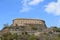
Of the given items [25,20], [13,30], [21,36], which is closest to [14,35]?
[21,36]

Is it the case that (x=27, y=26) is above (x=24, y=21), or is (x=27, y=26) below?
below

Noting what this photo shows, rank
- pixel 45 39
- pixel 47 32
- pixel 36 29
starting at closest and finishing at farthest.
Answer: pixel 45 39 → pixel 47 32 → pixel 36 29

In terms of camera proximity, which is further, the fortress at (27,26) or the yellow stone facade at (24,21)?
the yellow stone facade at (24,21)

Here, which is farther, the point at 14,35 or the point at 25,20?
the point at 25,20

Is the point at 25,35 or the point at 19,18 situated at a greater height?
the point at 19,18

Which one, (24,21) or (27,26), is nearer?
(27,26)

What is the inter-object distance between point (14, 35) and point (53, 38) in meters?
8.84

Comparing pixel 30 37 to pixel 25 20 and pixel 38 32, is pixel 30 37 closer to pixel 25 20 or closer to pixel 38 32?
pixel 38 32

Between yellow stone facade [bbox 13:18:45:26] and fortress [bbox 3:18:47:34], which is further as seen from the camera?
yellow stone facade [bbox 13:18:45:26]

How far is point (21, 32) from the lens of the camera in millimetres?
59281

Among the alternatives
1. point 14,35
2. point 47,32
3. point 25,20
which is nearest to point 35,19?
point 25,20

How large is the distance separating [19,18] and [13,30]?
35.9 feet

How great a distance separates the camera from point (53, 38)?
179 ft

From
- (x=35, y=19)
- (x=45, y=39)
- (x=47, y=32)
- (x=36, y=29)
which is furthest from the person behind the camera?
(x=35, y=19)
